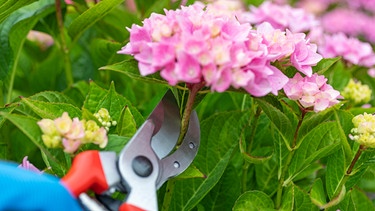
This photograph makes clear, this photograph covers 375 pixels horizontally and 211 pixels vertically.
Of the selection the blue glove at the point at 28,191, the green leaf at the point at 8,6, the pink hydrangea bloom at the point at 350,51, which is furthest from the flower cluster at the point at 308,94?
the pink hydrangea bloom at the point at 350,51

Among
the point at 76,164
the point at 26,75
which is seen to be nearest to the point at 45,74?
the point at 26,75

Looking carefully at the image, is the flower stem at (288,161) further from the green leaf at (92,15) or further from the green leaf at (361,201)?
the green leaf at (92,15)

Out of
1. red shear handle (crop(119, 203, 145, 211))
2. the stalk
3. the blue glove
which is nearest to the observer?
the blue glove

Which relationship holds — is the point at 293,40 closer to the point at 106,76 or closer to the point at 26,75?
the point at 106,76

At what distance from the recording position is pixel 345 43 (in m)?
1.36

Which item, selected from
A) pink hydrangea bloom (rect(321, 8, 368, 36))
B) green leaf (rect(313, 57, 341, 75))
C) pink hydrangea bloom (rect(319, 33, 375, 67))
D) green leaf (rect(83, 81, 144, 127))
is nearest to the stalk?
green leaf (rect(83, 81, 144, 127))

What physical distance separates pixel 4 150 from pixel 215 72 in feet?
1.69

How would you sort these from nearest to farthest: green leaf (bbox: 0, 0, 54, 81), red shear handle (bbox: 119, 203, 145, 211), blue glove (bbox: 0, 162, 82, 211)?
1. blue glove (bbox: 0, 162, 82, 211)
2. red shear handle (bbox: 119, 203, 145, 211)
3. green leaf (bbox: 0, 0, 54, 81)

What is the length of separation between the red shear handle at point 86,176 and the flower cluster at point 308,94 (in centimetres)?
27

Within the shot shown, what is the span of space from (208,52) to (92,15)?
1.39 ft

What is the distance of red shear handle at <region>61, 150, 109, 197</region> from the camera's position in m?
0.59

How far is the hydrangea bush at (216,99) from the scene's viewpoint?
2.19 ft

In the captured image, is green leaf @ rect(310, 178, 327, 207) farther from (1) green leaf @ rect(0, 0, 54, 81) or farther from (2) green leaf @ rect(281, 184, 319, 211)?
(1) green leaf @ rect(0, 0, 54, 81)

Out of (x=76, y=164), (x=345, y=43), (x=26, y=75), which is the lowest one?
(x=345, y=43)
